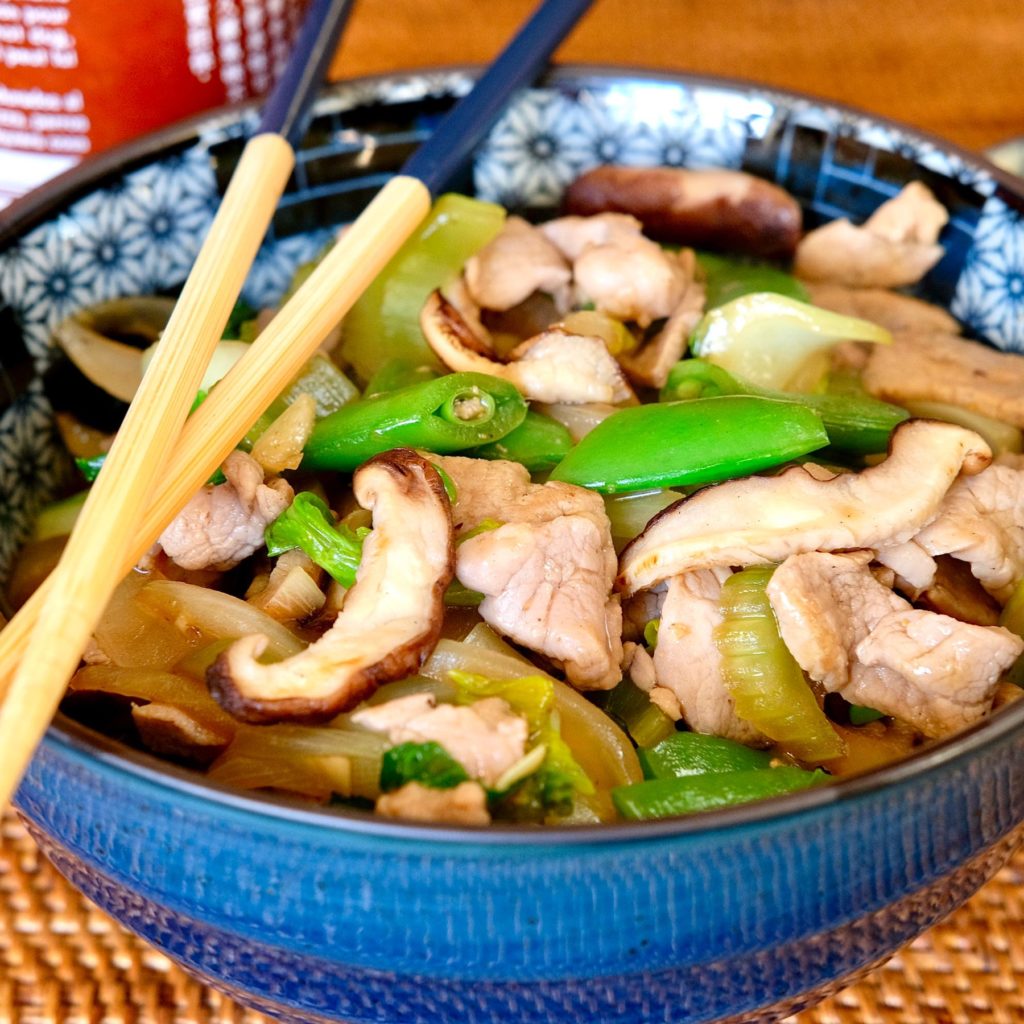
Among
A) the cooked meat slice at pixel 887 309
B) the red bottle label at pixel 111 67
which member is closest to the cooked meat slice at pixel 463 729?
the cooked meat slice at pixel 887 309

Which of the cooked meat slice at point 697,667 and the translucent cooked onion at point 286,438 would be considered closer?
the cooked meat slice at point 697,667

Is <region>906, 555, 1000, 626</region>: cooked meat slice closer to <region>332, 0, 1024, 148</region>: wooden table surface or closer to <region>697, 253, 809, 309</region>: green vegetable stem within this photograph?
<region>697, 253, 809, 309</region>: green vegetable stem

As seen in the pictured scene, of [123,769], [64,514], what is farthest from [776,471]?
[64,514]

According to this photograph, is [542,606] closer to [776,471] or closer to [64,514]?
[776,471]

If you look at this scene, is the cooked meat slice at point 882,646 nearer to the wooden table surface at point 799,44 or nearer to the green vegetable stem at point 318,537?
the green vegetable stem at point 318,537

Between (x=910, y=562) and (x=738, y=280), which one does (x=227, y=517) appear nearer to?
(x=910, y=562)

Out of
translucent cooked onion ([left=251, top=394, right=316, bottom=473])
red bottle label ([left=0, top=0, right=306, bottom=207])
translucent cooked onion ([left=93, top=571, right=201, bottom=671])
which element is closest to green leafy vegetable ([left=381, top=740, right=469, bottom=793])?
translucent cooked onion ([left=93, top=571, right=201, bottom=671])
